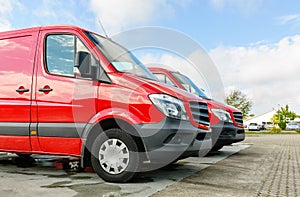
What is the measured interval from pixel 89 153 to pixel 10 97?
5.19 ft

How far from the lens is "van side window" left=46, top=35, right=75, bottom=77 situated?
4750 mm

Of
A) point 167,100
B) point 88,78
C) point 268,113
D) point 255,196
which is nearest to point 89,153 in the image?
point 88,78

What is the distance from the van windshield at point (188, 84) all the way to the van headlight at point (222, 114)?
0.62 meters

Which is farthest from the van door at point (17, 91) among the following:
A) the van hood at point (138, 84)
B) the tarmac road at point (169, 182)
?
the van hood at point (138, 84)

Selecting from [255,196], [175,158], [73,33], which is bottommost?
[255,196]

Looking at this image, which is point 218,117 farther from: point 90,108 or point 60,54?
point 60,54

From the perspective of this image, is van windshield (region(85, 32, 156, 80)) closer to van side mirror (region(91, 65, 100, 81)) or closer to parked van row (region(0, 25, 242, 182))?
parked van row (region(0, 25, 242, 182))

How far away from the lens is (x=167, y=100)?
14.3 feet

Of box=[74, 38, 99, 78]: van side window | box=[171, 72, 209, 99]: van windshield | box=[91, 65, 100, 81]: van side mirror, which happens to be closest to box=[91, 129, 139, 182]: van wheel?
box=[91, 65, 100, 81]: van side mirror

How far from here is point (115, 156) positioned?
432 cm

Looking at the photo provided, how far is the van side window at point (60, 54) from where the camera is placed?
4.75 m

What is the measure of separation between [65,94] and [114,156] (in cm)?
112

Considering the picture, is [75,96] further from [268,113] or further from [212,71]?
[268,113]

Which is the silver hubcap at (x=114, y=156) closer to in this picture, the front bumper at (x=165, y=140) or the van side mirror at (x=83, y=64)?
the front bumper at (x=165, y=140)
